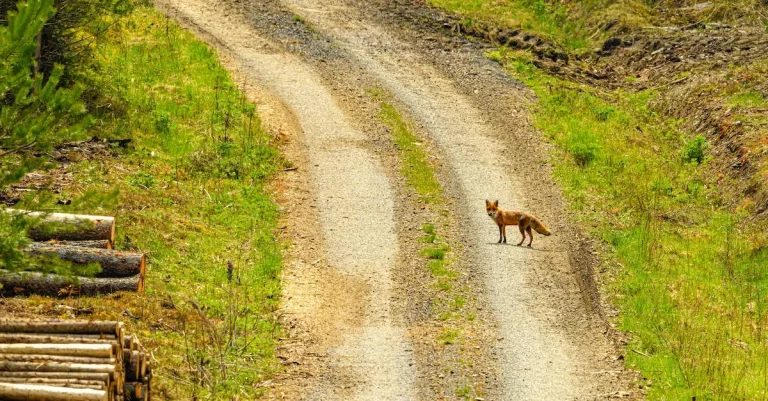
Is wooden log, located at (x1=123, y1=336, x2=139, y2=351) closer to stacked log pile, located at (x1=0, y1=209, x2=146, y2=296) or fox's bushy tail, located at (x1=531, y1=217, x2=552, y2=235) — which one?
stacked log pile, located at (x1=0, y1=209, x2=146, y2=296)

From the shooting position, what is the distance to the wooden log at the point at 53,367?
1316 centimetres

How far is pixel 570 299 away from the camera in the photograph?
2144 centimetres

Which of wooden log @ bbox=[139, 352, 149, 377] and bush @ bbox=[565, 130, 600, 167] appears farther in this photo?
bush @ bbox=[565, 130, 600, 167]

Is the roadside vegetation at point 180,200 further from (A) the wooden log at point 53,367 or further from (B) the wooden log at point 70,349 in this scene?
(A) the wooden log at point 53,367

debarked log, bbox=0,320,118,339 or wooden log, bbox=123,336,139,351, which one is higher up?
debarked log, bbox=0,320,118,339

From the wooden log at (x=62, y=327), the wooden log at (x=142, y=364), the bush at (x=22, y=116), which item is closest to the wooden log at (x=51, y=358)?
the wooden log at (x=62, y=327)

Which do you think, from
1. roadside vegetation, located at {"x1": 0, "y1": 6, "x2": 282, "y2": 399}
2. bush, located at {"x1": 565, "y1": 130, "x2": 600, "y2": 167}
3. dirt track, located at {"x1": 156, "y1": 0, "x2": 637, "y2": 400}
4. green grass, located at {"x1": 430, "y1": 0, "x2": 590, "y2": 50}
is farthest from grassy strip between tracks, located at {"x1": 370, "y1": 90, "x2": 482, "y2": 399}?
green grass, located at {"x1": 430, "y1": 0, "x2": 590, "y2": 50}

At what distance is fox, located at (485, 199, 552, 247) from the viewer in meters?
A: 23.4

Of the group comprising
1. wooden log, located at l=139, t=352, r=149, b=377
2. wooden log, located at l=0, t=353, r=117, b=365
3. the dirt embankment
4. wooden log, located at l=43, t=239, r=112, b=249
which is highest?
the dirt embankment

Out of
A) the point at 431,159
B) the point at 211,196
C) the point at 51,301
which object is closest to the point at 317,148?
the point at 431,159

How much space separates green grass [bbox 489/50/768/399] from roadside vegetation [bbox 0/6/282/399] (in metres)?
6.63

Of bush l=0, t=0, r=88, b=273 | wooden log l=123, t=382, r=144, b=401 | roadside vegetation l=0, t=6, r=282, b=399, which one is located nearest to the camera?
bush l=0, t=0, r=88, b=273

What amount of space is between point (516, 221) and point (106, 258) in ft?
29.4

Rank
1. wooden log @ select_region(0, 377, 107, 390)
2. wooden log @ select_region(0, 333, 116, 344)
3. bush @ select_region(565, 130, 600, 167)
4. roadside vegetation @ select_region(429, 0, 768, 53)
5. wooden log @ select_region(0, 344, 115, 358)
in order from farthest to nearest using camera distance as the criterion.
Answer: roadside vegetation @ select_region(429, 0, 768, 53)
bush @ select_region(565, 130, 600, 167)
wooden log @ select_region(0, 333, 116, 344)
wooden log @ select_region(0, 344, 115, 358)
wooden log @ select_region(0, 377, 107, 390)
